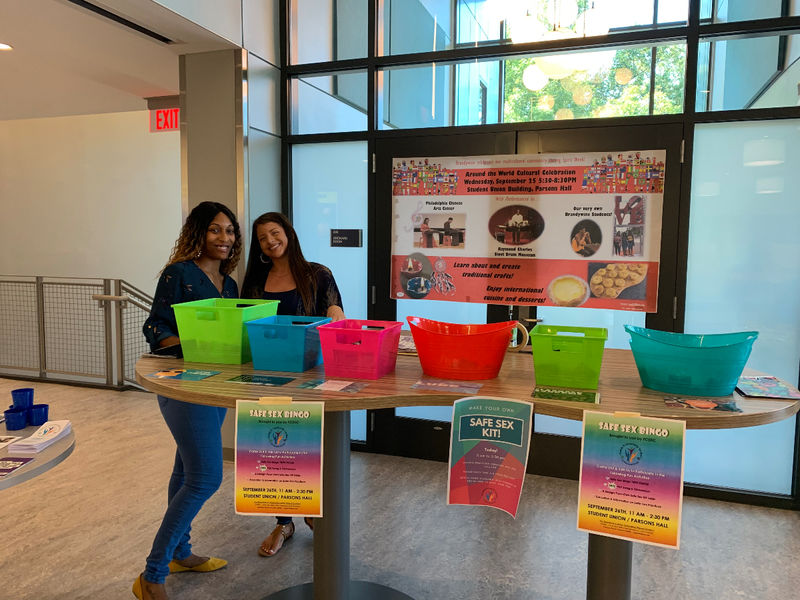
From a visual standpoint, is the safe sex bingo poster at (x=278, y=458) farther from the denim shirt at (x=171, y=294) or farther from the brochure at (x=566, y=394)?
the denim shirt at (x=171, y=294)

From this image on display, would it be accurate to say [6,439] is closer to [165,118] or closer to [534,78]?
[534,78]

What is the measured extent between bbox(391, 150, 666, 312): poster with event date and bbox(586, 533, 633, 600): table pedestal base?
199 cm

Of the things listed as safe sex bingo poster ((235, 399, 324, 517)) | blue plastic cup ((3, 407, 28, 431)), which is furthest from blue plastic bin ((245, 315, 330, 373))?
blue plastic cup ((3, 407, 28, 431))

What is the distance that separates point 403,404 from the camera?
1688 mm

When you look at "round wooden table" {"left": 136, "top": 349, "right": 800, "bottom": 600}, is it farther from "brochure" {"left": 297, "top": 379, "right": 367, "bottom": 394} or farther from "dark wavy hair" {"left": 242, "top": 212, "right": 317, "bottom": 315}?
"dark wavy hair" {"left": 242, "top": 212, "right": 317, "bottom": 315}

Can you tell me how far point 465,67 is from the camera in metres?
3.77

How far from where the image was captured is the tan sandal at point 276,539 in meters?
2.78

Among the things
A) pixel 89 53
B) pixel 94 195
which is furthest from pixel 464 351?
pixel 94 195

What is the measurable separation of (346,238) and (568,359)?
2.53 meters

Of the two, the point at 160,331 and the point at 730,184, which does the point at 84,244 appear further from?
the point at 730,184

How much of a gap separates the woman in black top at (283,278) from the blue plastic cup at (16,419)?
1.08 meters

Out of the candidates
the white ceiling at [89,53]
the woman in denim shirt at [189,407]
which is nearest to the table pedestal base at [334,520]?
the woman in denim shirt at [189,407]

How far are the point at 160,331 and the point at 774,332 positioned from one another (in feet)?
10.3

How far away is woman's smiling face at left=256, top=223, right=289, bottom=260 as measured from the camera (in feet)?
8.71
